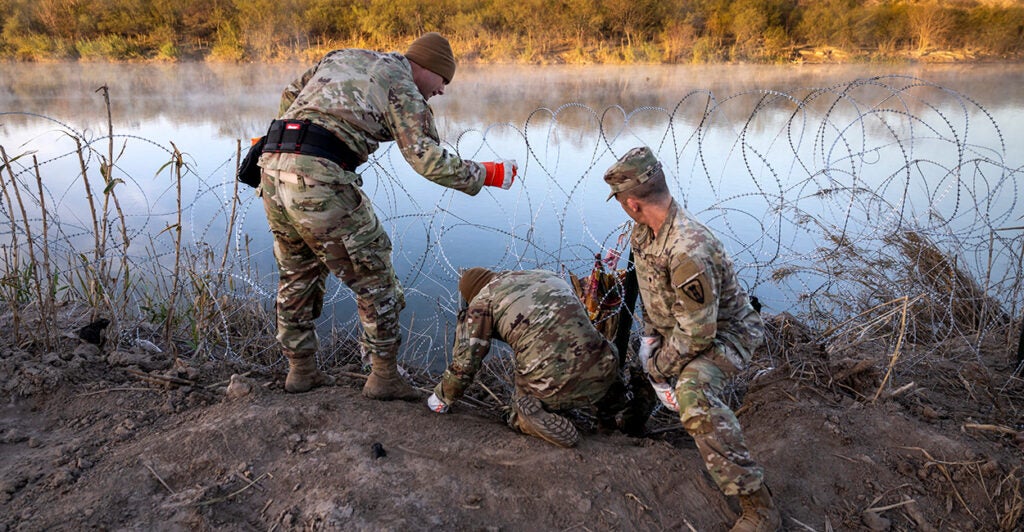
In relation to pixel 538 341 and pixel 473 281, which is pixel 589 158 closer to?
pixel 473 281

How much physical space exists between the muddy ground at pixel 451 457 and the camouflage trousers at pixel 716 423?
0.21 m

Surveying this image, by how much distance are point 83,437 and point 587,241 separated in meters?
3.97

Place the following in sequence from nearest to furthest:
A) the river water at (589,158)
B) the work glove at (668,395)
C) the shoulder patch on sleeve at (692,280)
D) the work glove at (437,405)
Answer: the shoulder patch on sleeve at (692,280) → the work glove at (668,395) → the work glove at (437,405) → the river water at (589,158)

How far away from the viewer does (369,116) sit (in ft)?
8.80

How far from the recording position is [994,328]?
392 cm

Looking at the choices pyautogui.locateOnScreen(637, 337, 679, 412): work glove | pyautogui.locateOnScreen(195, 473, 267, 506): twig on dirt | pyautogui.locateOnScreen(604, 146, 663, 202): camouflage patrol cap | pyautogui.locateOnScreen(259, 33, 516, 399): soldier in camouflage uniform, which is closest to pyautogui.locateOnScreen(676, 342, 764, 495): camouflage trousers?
pyautogui.locateOnScreen(637, 337, 679, 412): work glove

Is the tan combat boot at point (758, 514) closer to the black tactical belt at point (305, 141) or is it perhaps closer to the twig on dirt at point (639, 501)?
the twig on dirt at point (639, 501)

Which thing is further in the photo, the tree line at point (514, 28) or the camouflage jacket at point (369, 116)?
the tree line at point (514, 28)

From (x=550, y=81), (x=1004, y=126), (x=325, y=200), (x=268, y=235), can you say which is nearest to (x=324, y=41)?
(x=550, y=81)

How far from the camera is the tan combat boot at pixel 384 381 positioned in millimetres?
3035

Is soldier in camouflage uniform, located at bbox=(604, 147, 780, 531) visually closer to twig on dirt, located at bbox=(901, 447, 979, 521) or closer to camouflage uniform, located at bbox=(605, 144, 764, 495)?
camouflage uniform, located at bbox=(605, 144, 764, 495)

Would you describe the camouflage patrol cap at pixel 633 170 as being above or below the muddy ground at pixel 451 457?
above

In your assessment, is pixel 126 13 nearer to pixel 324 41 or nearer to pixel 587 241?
pixel 324 41

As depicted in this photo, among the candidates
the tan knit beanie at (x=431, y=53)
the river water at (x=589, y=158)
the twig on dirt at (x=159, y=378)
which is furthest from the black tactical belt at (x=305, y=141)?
the twig on dirt at (x=159, y=378)
